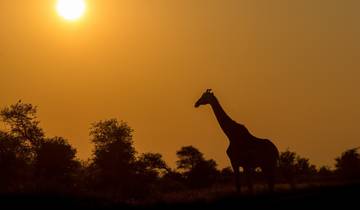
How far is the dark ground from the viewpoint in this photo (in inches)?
1298

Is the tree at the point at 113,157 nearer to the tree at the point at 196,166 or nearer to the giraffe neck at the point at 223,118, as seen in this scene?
the tree at the point at 196,166

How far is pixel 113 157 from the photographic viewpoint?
91062 millimetres

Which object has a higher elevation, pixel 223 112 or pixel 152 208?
pixel 223 112

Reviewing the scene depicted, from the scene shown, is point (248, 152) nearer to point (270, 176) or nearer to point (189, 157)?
point (270, 176)

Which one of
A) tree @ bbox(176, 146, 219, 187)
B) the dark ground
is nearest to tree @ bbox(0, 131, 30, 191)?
tree @ bbox(176, 146, 219, 187)

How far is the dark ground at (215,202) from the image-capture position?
33.0 meters

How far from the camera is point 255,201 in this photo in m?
36.5

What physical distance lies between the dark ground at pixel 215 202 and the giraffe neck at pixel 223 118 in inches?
306

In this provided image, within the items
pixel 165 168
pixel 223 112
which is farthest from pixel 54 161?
pixel 223 112

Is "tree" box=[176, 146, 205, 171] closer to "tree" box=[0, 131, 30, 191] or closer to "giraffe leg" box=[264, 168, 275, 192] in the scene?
"tree" box=[0, 131, 30, 191]

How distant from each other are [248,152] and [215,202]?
762 centimetres

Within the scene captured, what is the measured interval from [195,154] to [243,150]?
230 ft

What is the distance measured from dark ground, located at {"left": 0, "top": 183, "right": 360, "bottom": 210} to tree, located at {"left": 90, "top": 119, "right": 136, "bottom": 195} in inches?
1764

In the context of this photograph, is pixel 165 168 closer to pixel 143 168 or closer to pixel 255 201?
pixel 143 168
